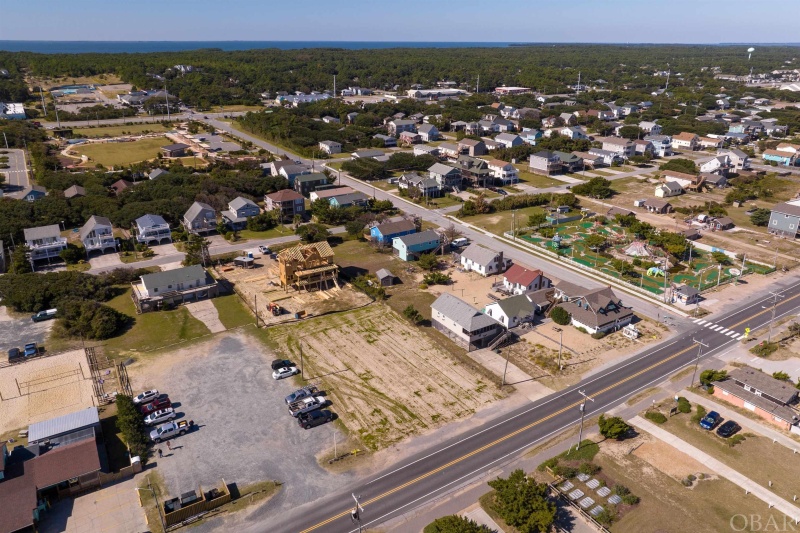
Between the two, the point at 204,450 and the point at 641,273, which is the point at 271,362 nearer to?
the point at 204,450

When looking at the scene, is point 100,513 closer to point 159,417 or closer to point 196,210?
point 159,417

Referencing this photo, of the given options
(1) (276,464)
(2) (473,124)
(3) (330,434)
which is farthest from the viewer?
(2) (473,124)

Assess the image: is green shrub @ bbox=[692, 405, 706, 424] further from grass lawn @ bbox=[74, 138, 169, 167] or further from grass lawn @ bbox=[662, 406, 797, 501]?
grass lawn @ bbox=[74, 138, 169, 167]

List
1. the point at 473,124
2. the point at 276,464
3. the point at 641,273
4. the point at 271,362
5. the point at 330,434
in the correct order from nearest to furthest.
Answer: the point at 276,464
the point at 330,434
the point at 271,362
the point at 641,273
the point at 473,124

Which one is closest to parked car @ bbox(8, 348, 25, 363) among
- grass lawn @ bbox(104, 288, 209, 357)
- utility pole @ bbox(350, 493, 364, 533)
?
grass lawn @ bbox(104, 288, 209, 357)

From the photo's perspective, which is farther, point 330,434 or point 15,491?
point 330,434

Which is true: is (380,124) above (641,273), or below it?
above

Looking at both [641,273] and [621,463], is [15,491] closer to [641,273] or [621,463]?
[621,463]

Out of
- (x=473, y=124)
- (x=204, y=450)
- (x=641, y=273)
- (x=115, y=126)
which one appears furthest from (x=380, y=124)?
(x=204, y=450)
